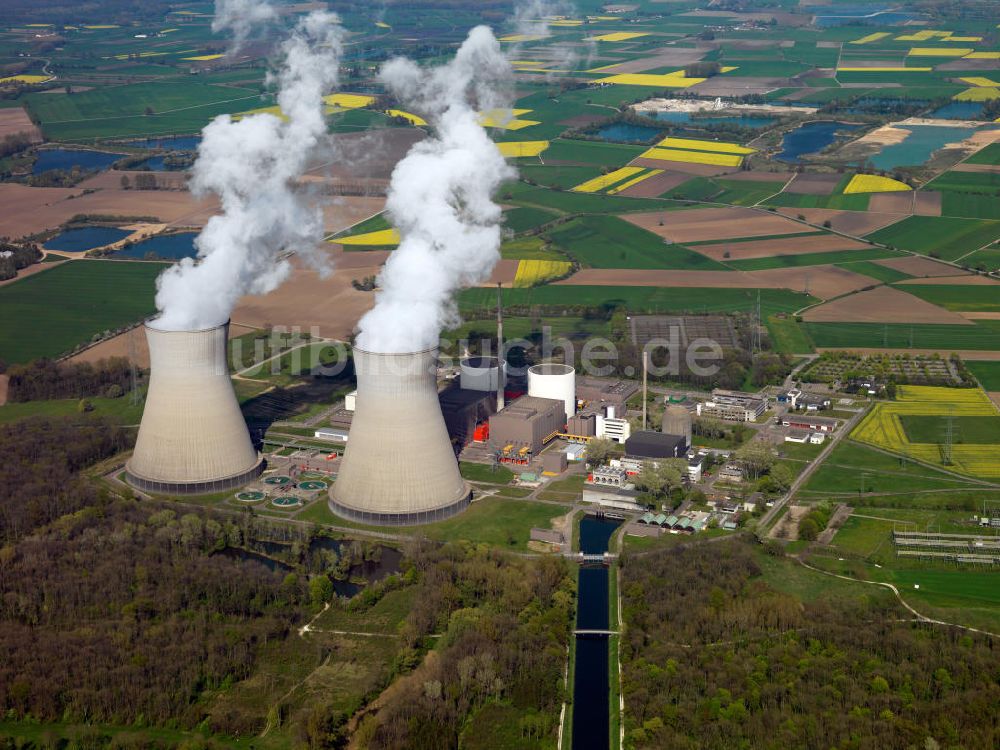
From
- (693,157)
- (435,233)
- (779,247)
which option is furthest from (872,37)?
(435,233)

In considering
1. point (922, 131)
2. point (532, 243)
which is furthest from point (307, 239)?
point (922, 131)

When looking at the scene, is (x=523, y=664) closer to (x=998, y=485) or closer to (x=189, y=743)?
(x=189, y=743)

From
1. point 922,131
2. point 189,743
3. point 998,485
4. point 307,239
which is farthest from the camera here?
point 922,131

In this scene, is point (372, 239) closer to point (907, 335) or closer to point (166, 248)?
point (166, 248)

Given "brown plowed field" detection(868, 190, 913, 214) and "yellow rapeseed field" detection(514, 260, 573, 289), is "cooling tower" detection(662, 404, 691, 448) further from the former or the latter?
"brown plowed field" detection(868, 190, 913, 214)

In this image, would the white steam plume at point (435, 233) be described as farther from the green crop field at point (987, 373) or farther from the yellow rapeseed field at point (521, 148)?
the yellow rapeseed field at point (521, 148)

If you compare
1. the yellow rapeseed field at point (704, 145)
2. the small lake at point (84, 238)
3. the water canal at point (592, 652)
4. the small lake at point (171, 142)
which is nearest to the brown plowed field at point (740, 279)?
the small lake at point (84, 238)
